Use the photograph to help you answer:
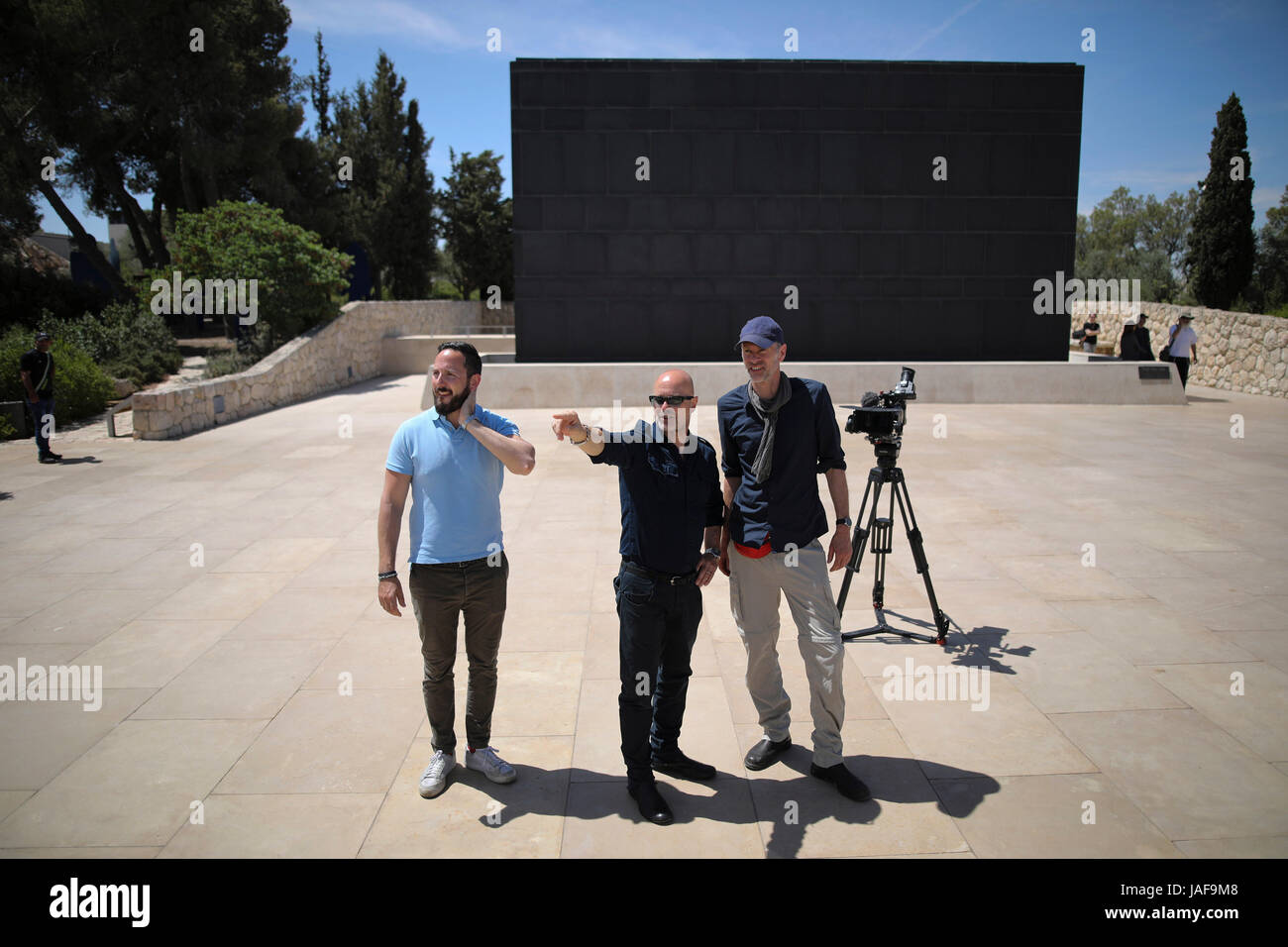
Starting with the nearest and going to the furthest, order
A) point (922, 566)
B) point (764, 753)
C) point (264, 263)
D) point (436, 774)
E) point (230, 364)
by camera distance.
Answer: point (436, 774) → point (764, 753) → point (922, 566) → point (230, 364) → point (264, 263)

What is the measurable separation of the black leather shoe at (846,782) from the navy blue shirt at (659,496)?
3.61ft

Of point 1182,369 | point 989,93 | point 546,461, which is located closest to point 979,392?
point 1182,369

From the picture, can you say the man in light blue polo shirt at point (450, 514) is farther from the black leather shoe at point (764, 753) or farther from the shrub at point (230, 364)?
the shrub at point (230, 364)

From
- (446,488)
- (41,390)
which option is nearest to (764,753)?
(446,488)

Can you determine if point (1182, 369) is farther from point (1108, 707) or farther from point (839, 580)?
point (1108, 707)

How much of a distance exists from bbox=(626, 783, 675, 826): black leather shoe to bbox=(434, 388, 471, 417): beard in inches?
69.2

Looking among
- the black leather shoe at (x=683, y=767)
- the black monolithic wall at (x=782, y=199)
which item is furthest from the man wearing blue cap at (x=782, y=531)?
the black monolithic wall at (x=782, y=199)

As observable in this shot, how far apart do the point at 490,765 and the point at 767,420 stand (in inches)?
78.0

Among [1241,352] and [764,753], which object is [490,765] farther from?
[1241,352]

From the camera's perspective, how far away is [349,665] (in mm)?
5102

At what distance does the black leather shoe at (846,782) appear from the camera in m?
3.61

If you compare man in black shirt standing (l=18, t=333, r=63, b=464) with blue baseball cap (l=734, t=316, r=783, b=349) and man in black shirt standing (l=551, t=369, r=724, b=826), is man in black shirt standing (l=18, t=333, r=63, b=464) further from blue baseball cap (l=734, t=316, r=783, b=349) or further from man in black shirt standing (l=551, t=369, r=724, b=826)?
blue baseball cap (l=734, t=316, r=783, b=349)

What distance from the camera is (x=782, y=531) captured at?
3.70m

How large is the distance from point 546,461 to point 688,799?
7.69 meters
